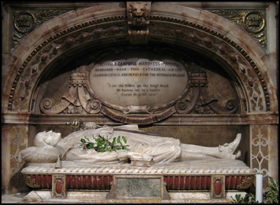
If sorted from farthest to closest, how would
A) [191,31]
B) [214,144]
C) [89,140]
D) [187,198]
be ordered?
1. [214,144]
2. [191,31]
3. [89,140]
4. [187,198]

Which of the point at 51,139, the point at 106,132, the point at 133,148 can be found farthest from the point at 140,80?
the point at 51,139

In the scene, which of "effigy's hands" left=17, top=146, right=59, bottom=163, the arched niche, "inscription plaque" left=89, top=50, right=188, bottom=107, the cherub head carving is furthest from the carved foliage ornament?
"effigy's hands" left=17, top=146, right=59, bottom=163

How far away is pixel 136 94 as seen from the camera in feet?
18.5

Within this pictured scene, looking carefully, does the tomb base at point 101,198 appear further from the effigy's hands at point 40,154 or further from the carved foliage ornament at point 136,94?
the carved foliage ornament at point 136,94

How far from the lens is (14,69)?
5035 millimetres

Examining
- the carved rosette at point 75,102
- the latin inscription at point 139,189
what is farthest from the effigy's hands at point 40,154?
the carved rosette at point 75,102

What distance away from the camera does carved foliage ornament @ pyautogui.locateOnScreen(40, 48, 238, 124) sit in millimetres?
5562

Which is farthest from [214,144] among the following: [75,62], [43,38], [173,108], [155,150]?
[43,38]

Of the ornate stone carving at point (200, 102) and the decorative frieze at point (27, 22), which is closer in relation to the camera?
the decorative frieze at point (27, 22)

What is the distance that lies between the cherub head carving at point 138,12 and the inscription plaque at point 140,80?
0.88 m

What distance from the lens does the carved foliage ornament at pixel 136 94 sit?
18.2ft

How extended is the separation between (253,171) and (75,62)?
10.5ft

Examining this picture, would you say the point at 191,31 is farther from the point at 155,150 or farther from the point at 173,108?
the point at 155,150

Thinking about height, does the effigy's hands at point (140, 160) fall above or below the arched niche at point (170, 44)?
below
